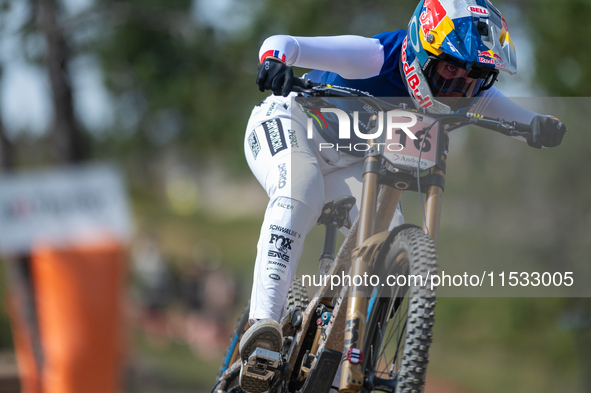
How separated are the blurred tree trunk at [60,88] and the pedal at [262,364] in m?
7.62

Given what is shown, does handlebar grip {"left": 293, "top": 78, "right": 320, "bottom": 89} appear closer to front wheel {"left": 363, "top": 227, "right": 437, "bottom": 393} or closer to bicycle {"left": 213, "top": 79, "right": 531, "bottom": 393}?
bicycle {"left": 213, "top": 79, "right": 531, "bottom": 393}

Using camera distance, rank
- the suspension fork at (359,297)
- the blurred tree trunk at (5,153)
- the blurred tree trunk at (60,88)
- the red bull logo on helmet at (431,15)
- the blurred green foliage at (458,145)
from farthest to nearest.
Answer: the blurred tree trunk at (5,153) < the blurred tree trunk at (60,88) < the blurred green foliage at (458,145) < the red bull logo on helmet at (431,15) < the suspension fork at (359,297)

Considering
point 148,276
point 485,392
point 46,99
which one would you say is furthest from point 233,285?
point 485,392

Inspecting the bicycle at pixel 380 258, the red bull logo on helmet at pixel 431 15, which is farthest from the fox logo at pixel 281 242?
the red bull logo on helmet at pixel 431 15

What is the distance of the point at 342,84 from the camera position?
3.39 metres

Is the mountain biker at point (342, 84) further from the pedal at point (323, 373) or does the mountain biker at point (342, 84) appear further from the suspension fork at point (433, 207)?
the suspension fork at point (433, 207)

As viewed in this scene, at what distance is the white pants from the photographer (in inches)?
124

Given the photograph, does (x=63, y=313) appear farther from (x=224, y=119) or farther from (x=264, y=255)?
(x=264, y=255)

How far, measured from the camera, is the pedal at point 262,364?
3.07 metres

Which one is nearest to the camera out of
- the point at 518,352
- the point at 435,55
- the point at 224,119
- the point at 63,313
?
the point at 435,55

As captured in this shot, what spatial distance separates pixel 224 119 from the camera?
9523mm

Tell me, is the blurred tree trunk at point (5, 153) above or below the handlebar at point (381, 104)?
above

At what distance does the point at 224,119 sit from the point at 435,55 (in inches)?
267

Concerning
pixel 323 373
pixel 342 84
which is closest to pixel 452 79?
pixel 342 84
